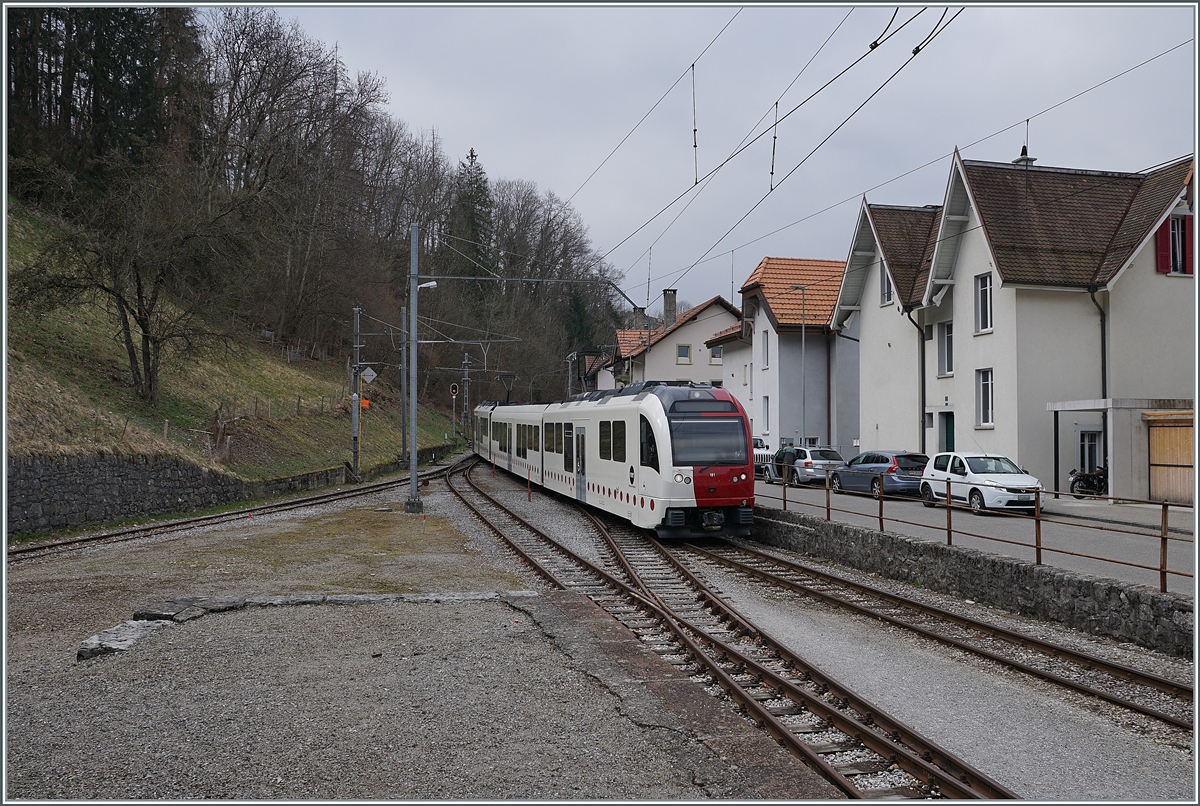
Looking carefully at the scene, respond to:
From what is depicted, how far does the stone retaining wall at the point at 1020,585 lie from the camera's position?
8.97 meters

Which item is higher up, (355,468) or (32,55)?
(32,55)

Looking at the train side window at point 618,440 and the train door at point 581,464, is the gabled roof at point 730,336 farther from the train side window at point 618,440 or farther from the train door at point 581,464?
the train side window at point 618,440

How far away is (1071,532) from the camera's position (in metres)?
17.4

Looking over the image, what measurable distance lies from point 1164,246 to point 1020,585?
20120 millimetres

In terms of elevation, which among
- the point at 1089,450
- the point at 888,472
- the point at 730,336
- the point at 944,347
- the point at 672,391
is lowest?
the point at 888,472

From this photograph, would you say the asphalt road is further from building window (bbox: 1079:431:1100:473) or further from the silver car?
the silver car

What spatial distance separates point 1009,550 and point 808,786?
10.1m

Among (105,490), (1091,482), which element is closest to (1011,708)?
(105,490)

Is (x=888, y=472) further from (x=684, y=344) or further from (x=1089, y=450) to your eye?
(x=684, y=344)

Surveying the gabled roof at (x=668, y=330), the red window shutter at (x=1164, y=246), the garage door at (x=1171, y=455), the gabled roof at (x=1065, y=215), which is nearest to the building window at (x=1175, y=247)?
the red window shutter at (x=1164, y=246)

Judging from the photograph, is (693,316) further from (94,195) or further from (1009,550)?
(1009,550)

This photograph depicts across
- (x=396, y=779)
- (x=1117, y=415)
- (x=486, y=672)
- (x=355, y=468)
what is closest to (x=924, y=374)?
(x=1117, y=415)

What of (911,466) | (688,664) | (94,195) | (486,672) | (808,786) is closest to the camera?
(808,786)

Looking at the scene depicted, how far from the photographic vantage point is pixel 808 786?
535 centimetres
